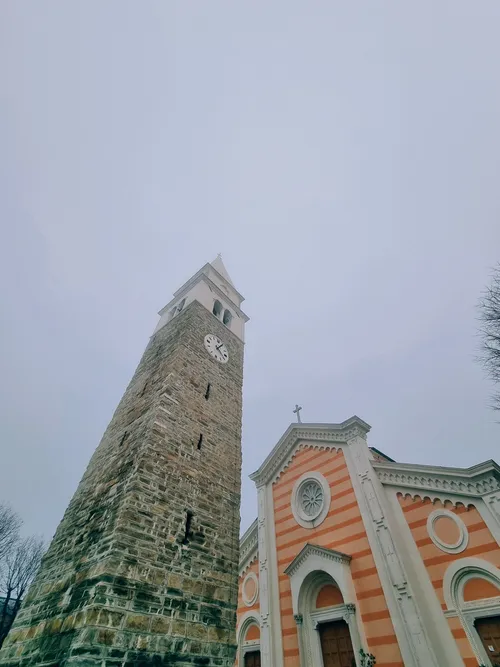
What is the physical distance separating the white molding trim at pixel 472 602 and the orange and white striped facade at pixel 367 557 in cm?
2

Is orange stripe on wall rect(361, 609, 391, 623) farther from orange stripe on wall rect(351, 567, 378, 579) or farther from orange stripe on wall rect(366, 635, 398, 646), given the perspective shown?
orange stripe on wall rect(351, 567, 378, 579)

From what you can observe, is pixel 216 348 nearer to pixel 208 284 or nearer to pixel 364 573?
pixel 208 284

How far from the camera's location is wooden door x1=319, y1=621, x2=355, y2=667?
10781mm

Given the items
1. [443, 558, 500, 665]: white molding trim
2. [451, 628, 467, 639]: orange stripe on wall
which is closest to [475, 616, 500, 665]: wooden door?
[443, 558, 500, 665]: white molding trim

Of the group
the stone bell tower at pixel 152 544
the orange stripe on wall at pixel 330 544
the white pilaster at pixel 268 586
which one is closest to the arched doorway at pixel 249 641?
the white pilaster at pixel 268 586

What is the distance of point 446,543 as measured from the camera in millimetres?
10156

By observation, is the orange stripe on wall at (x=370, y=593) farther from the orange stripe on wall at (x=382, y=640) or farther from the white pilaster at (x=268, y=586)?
the white pilaster at (x=268, y=586)

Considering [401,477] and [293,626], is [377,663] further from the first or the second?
[401,477]

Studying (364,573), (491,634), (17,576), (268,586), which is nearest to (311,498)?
(364,573)

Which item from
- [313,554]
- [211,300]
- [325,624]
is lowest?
[325,624]

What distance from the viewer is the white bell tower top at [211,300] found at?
15680 mm

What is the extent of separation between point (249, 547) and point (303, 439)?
217 inches

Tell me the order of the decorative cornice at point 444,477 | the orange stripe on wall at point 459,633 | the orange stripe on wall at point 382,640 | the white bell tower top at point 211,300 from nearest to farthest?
the orange stripe on wall at point 459,633
the orange stripe on wall at point 382,640
the decorative cornice at point 444,477
the white bell tower top at point 211,300

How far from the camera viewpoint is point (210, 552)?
797cm
